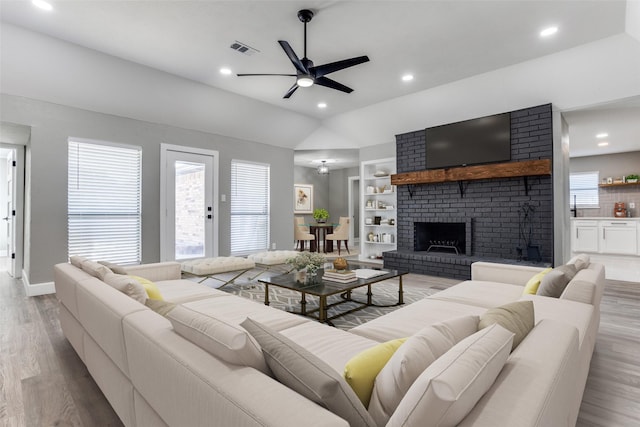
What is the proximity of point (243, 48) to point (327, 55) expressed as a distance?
38.9 inches

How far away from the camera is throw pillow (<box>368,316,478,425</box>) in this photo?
865mm

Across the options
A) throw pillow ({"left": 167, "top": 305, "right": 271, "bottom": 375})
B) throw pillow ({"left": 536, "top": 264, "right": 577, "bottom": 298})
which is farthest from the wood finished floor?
throw pillow ({"left": 167, "top": 305, "right": 271, "bottom": 375})

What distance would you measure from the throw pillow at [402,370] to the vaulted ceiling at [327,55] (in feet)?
9.90

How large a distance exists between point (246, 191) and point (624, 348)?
5.72m

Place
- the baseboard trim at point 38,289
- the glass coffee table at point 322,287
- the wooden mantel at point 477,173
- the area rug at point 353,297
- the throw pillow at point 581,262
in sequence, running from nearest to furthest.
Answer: the throw pillow at point 581,262, the glass coffee table at point 322,287, the area rug at point 353,297, the baseboard trim at point 38,289, the wooden mantel at point 477,173

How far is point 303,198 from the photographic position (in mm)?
10438

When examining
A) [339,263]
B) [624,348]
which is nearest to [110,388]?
[339,263]

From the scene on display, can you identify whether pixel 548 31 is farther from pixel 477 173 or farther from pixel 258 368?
pixel 258 368

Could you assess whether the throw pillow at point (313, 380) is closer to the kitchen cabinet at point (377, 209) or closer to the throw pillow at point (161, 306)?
the throw pillow at point (161, 306)

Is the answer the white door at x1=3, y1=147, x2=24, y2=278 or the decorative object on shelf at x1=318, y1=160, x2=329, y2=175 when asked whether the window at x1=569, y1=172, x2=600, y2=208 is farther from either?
the white door at x1=3, y1=147, x2=24, y2=278

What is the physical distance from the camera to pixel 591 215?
8133 mm

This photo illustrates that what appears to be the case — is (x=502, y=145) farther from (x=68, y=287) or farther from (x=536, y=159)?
(x=68, y=287)

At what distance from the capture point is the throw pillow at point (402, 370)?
0.87 metres

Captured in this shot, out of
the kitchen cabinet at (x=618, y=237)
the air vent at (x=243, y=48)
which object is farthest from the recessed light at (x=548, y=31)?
the kitchen cabinet at (x=618, y=237)
